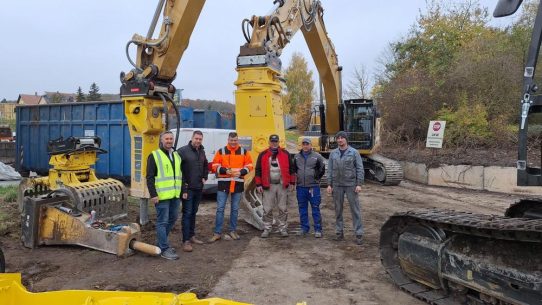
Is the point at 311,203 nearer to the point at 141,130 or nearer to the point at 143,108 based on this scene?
the point at 141,130

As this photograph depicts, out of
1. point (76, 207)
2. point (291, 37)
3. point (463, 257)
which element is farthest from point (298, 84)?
point (463, 257)

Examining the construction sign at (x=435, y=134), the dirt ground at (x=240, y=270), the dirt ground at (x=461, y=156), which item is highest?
the construction sign at (x=435, y=134)

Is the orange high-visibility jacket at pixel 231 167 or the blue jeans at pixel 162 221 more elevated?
the orange high-visibility jacket at pixel 231 167

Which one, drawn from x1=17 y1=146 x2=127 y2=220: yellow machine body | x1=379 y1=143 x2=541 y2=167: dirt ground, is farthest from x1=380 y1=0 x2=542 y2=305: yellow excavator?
x1=379 y1=143 x2=541 y2=167: dirt ground

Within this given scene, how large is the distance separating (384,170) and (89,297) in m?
12.9

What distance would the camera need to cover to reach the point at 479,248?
4.19 meters

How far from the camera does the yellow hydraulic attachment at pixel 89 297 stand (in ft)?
8.22

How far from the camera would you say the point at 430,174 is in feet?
52.4

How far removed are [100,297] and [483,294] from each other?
3.25 metres

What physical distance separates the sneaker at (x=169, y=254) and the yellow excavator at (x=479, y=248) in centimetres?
257

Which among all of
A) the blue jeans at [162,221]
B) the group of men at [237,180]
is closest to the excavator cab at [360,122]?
the group of men at [237,180]

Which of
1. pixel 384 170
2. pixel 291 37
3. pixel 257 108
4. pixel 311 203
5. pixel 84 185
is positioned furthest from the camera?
pixel 384 170

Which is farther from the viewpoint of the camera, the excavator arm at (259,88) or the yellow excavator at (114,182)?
the excavator arm at (259,88)

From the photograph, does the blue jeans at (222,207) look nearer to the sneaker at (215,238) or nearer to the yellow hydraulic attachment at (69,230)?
the sneaker at (215,238)
